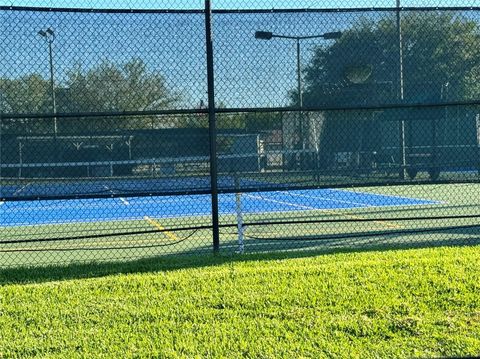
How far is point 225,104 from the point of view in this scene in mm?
7551

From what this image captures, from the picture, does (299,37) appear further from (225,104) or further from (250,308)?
(250,308)

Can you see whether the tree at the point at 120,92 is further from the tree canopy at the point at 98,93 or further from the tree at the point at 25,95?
the tree at the point at 25,95

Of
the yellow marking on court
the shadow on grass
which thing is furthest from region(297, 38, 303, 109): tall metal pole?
the yellow marking on court

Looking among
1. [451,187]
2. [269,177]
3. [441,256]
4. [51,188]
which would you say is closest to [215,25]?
[269,177]

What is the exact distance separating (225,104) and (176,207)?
6.99 meters

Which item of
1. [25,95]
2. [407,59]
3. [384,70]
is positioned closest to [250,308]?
[25,95]

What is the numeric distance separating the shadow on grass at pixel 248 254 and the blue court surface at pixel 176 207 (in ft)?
13.6

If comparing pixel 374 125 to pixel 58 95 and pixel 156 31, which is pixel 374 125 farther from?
pixel 58 95

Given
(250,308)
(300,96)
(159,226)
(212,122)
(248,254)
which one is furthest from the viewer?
(159,226)

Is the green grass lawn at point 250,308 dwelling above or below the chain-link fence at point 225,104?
below

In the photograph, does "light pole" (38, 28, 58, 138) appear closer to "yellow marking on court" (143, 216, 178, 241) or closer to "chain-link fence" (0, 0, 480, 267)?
"chain-link fence" (0, 0, 480, 267)

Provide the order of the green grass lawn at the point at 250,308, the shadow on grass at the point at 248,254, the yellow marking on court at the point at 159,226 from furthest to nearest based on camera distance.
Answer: the yellow marking on court at the point at 159,226 → the shadow on grass at the point at 248,254 → the green grass lawn at the point at 250,308

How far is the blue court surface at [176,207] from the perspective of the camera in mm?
12953

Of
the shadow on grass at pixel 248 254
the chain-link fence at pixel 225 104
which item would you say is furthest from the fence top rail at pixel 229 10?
the shadow on grass at pixel 248 254
